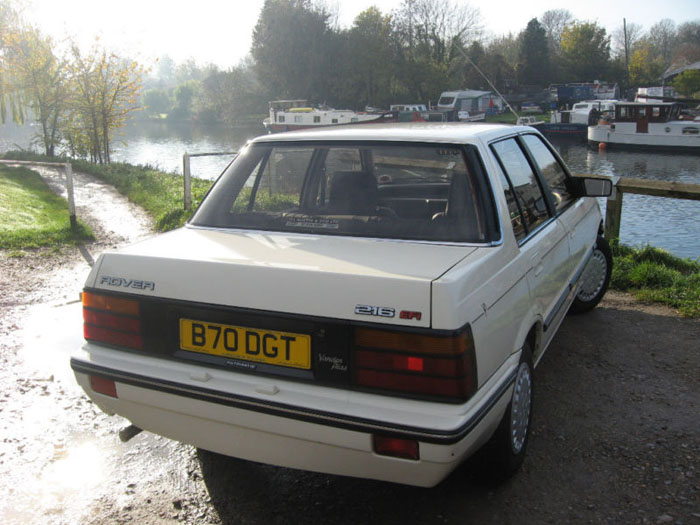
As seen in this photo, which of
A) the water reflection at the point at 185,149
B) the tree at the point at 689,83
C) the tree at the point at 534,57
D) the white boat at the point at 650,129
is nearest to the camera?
the water reflection at the point at 185,149

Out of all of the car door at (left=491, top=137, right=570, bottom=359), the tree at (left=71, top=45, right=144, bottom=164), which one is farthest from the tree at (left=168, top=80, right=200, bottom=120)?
→ the car door at (left=491, top=137, right=570, bottom=359)

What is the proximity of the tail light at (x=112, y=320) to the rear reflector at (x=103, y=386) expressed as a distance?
0.54 feet

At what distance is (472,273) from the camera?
2490mm

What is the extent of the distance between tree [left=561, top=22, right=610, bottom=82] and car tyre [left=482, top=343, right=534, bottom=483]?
7889 centimetres

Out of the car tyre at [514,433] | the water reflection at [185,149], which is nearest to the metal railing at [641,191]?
the car tyre at [514,433]

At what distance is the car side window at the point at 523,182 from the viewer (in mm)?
3426

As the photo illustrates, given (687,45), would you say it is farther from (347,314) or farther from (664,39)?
(347,314)

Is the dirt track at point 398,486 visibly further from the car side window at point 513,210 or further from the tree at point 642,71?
the tree at point 642,71

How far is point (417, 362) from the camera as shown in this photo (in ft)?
7.66

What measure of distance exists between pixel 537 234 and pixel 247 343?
1.83 m

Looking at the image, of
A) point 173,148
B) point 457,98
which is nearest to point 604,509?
point 173,148

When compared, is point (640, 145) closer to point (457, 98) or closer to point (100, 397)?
point (457, 98)

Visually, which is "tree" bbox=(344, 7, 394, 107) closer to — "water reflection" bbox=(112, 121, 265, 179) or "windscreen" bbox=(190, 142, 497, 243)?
"water reflection" bbox=(112, 121, 265, 179)

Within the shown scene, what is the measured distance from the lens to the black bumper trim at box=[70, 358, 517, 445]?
7.46ft
